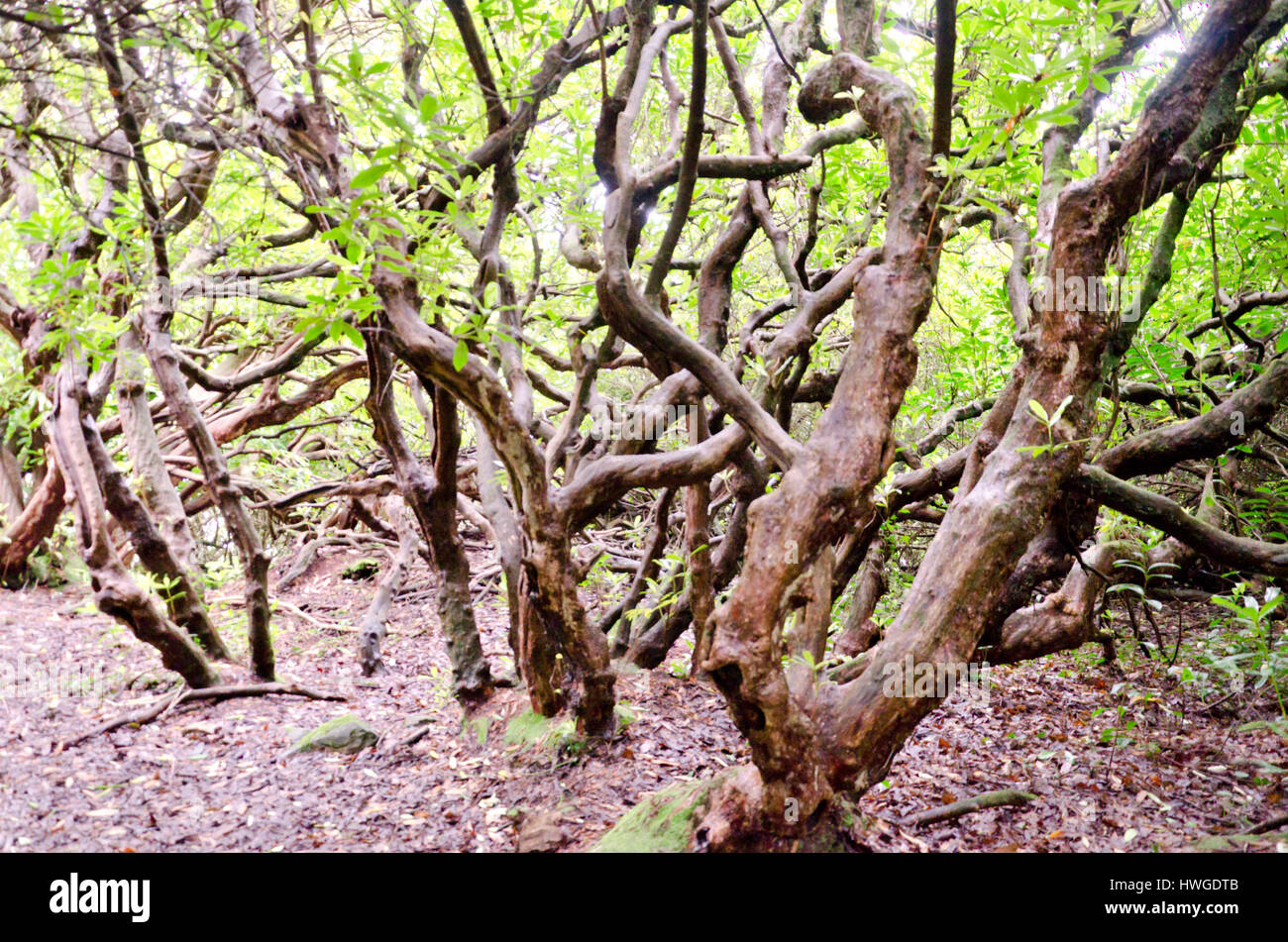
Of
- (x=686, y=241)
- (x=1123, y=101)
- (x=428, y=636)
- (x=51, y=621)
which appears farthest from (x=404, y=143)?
(x=51, y=621)

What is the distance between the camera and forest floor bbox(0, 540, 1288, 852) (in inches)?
140

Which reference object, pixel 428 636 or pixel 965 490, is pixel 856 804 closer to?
pixel 965 490

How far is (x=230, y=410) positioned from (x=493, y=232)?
557 centimetres

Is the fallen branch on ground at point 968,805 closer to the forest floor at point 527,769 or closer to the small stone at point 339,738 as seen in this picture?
the forest floor at point 527,769

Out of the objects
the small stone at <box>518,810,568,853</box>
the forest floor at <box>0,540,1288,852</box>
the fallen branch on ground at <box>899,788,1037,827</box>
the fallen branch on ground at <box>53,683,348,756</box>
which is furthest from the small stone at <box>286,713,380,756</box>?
the fallen branch on ground at <box>899,788,1037,827</box>

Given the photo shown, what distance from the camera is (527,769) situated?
4219 mm

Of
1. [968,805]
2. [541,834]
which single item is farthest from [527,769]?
[968,805]

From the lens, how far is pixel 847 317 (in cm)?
728

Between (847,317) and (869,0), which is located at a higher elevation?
(869,0)

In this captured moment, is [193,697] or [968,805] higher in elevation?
[193,697]

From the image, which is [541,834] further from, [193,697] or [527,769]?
[193,697]

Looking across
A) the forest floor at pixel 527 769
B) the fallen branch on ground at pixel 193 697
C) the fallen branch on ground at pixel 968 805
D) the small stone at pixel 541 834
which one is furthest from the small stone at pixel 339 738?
the fallen branch on ground at pixel 968 805

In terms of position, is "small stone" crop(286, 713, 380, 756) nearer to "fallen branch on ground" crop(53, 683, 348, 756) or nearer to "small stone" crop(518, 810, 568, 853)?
"fallen branch on ground" crop(53, 683, 348, 756)

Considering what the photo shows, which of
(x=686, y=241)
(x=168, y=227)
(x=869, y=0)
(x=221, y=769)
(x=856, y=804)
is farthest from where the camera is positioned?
→ (x=686, y=241)
